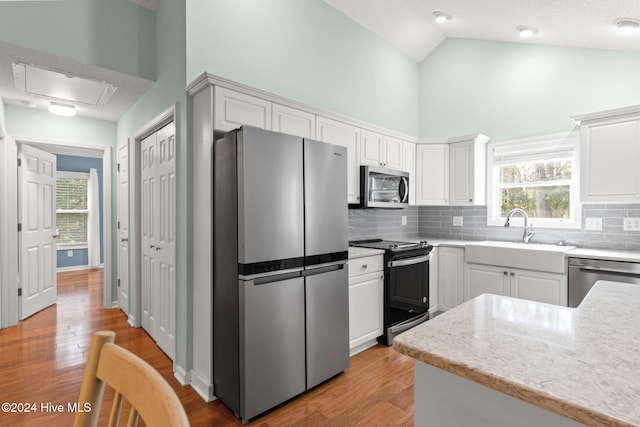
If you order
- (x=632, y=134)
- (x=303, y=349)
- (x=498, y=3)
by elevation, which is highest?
(x=498, y=3)

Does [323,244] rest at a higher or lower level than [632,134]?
lower

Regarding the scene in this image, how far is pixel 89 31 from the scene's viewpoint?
2.62m

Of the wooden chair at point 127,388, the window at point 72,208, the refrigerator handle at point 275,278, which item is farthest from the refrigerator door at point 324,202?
the window at point 72,208

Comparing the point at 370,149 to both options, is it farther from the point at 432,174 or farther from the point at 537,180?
the point at 537,180

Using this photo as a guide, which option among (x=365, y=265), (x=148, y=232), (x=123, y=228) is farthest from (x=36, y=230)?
(x=365, y=265)

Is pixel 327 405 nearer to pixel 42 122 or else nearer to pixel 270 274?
pixel 270 274

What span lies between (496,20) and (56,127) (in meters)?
5.03

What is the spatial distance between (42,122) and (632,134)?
592 centimetres

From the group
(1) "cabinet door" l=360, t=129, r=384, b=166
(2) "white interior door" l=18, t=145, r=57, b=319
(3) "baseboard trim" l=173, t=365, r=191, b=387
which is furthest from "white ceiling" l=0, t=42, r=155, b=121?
(3) "baseboard trim" l=173, t=365, r=191, b=387

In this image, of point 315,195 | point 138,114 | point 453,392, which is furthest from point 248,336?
point 138,114

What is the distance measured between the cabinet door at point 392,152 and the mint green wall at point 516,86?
94cm

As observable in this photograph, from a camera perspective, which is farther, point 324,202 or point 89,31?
point 89,31

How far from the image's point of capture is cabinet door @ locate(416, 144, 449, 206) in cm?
410

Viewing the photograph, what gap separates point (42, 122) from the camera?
3.76m
